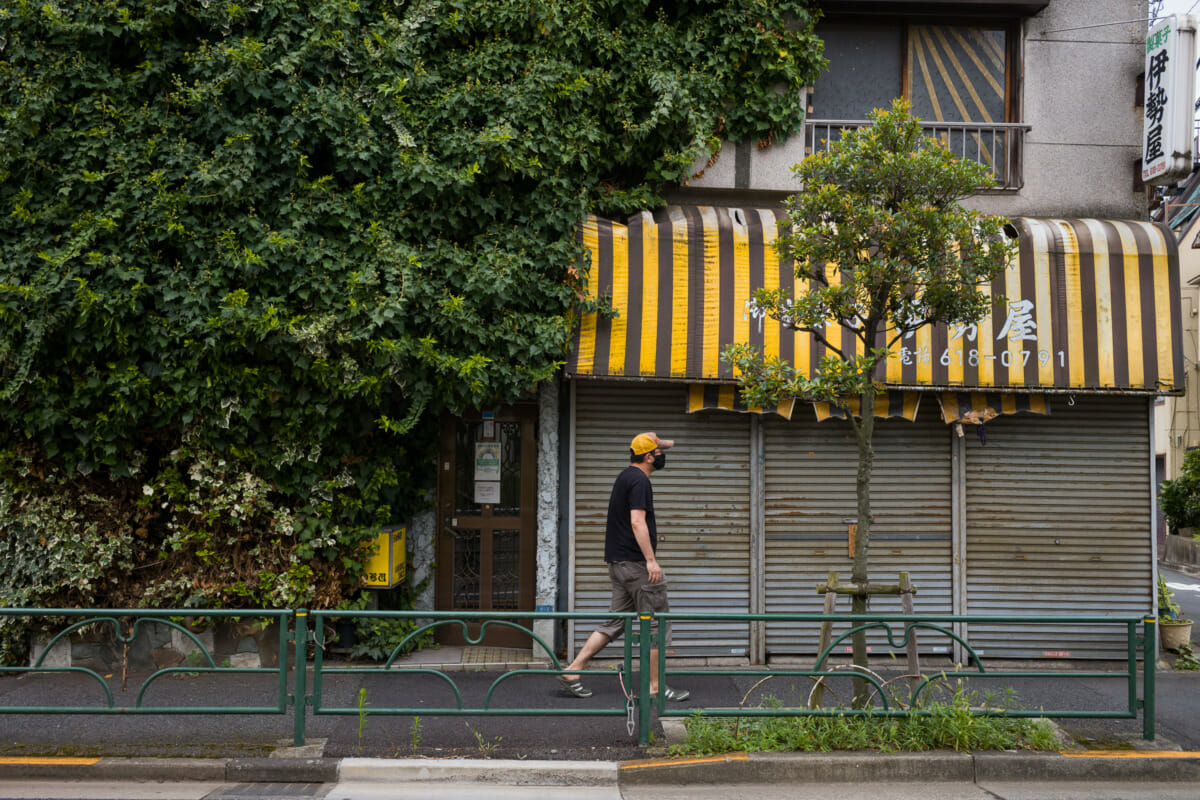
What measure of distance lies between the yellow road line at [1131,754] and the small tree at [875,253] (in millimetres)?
1443

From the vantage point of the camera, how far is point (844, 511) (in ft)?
29.7

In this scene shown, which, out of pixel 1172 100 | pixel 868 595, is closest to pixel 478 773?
pixel 868 595

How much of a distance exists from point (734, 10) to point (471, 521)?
19.3ft

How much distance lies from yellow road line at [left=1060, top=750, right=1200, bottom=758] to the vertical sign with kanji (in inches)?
216

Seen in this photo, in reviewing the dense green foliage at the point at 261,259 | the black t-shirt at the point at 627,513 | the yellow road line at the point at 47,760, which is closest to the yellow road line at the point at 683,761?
the black t-shirt at the point at 627,513

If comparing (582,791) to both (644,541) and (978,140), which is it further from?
(978,140)

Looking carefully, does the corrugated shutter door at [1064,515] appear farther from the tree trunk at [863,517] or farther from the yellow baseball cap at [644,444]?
the yellow baseball cap at [644,444]

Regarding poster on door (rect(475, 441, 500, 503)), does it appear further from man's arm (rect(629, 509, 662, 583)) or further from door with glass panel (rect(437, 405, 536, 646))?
man's arm (rect(629, 509, 662, 583))

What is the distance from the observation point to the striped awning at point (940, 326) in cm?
856

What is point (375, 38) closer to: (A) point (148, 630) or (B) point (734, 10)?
(B) point (734, 10)

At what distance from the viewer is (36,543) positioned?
8.04m

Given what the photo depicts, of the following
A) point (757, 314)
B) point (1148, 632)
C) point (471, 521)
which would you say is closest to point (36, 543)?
point (471, 521)

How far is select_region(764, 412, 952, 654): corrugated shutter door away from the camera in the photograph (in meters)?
9.02

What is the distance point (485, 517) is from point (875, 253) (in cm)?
486
